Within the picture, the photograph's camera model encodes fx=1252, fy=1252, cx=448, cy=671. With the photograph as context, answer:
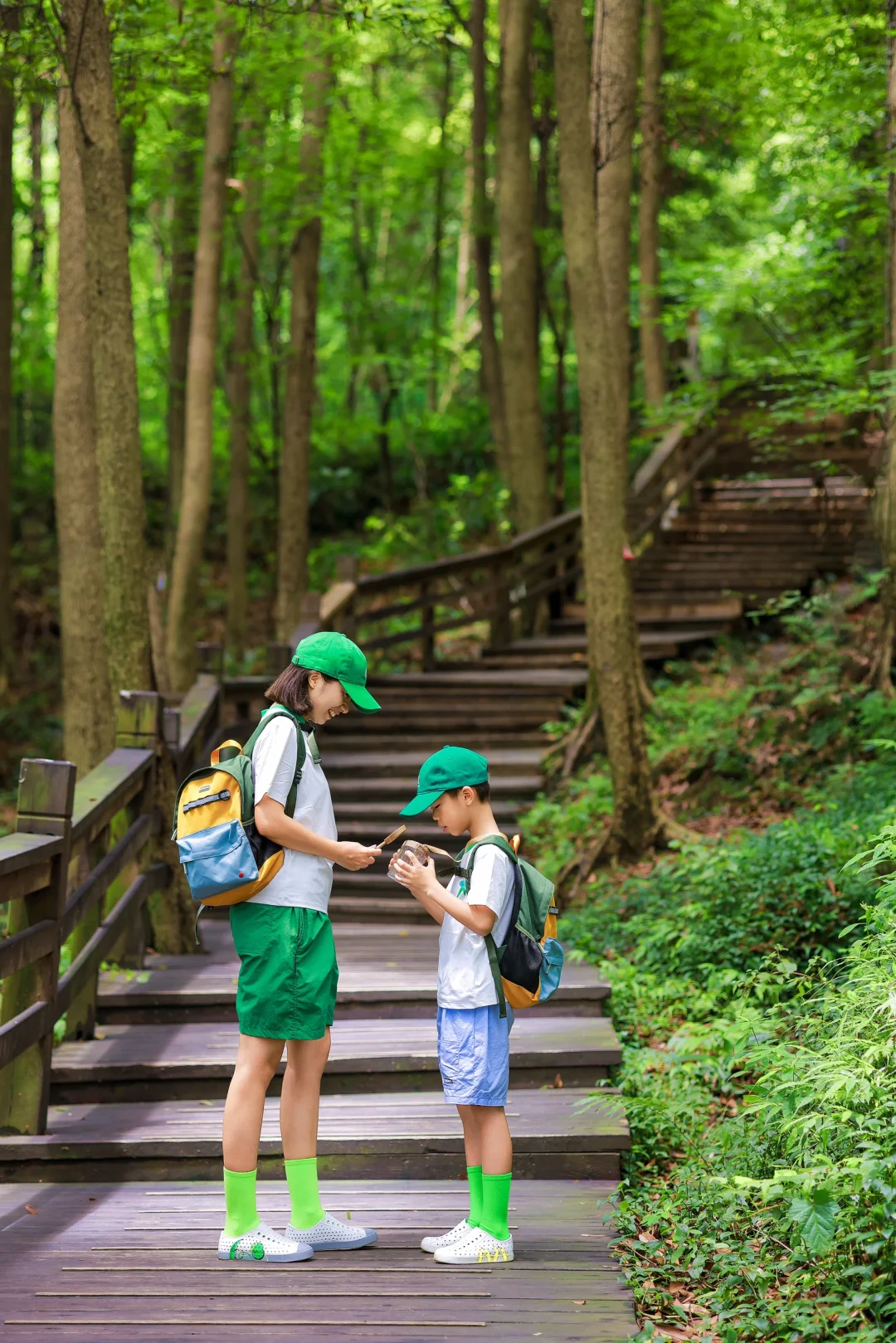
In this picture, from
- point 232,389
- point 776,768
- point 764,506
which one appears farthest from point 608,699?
point 232,389

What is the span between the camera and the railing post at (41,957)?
4941 millimetres

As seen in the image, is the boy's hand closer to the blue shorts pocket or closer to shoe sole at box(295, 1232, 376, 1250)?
the blue shorts pocket

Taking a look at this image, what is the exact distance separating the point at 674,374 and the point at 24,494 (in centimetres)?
1153

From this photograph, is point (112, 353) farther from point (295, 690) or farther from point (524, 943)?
point (524, 943)

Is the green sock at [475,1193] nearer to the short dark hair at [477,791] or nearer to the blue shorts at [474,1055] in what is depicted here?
the blue shorts at [474,1055]

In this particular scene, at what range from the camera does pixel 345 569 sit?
11.7 metres

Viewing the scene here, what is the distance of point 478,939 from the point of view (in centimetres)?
392

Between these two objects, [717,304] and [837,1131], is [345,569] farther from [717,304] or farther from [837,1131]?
[837,1131]

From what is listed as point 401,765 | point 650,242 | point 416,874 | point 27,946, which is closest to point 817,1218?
point 416,874

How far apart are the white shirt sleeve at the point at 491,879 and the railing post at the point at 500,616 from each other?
914 cm

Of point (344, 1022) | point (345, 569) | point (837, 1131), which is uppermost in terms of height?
point (345, 569)

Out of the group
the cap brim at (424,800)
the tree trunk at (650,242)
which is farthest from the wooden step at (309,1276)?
the tree trunk at (650,242)

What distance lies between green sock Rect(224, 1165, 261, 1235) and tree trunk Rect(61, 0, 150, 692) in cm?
415

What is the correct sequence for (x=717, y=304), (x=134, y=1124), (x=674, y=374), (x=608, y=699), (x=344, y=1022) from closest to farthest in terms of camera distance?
(x=134, y=1124) → (x=344, y=1022) → (x=608, y=699) → (x=717, y=304) → (x=674, y=374)
